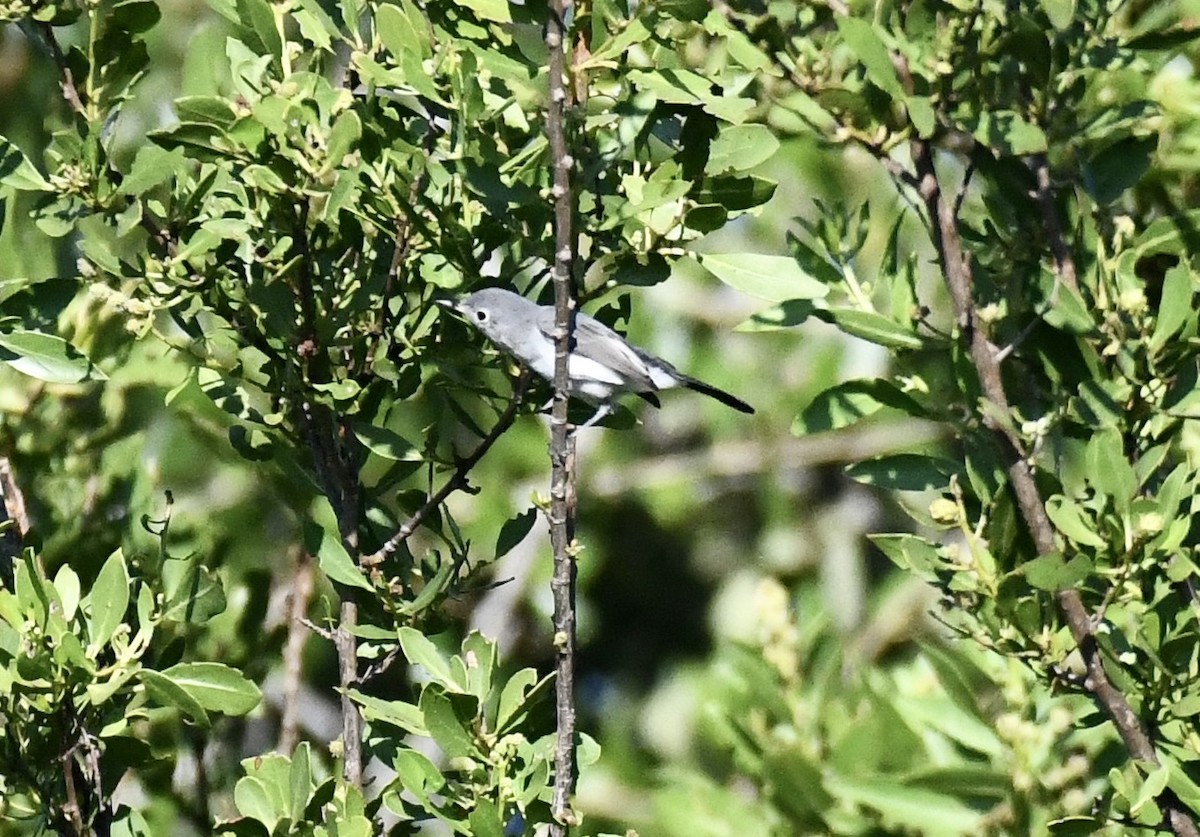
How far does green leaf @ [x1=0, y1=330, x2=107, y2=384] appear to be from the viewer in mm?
2029

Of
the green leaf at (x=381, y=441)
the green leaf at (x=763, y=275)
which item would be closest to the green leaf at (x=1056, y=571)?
the green leaf at (x=763, y=275)

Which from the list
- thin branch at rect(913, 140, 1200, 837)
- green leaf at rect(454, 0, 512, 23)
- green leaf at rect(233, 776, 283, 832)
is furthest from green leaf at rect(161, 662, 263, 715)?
thin branch at rect(913, 140, 1200, 837)

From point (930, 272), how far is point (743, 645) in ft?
8.40

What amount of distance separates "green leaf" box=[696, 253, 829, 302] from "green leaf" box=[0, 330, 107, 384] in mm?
790

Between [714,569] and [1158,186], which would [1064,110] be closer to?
[1158,186]

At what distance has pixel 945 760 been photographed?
2.93 m

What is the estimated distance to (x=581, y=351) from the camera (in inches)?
127

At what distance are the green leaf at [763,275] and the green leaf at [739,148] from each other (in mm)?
148

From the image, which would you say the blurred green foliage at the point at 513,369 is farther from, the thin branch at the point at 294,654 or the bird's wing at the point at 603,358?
the bird's wing at the point at 603,358

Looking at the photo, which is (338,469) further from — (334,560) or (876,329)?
(876,329)

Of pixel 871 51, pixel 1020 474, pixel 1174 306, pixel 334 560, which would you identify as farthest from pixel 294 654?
pixel 1174 306

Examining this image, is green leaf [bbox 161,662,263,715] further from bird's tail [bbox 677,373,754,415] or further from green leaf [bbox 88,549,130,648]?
bird's tail [bbox 677,373,754,415]

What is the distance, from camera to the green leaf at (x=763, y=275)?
213 centimetres

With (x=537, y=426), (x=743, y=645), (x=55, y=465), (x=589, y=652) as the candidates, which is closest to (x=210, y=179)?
(x=55, y=465)
